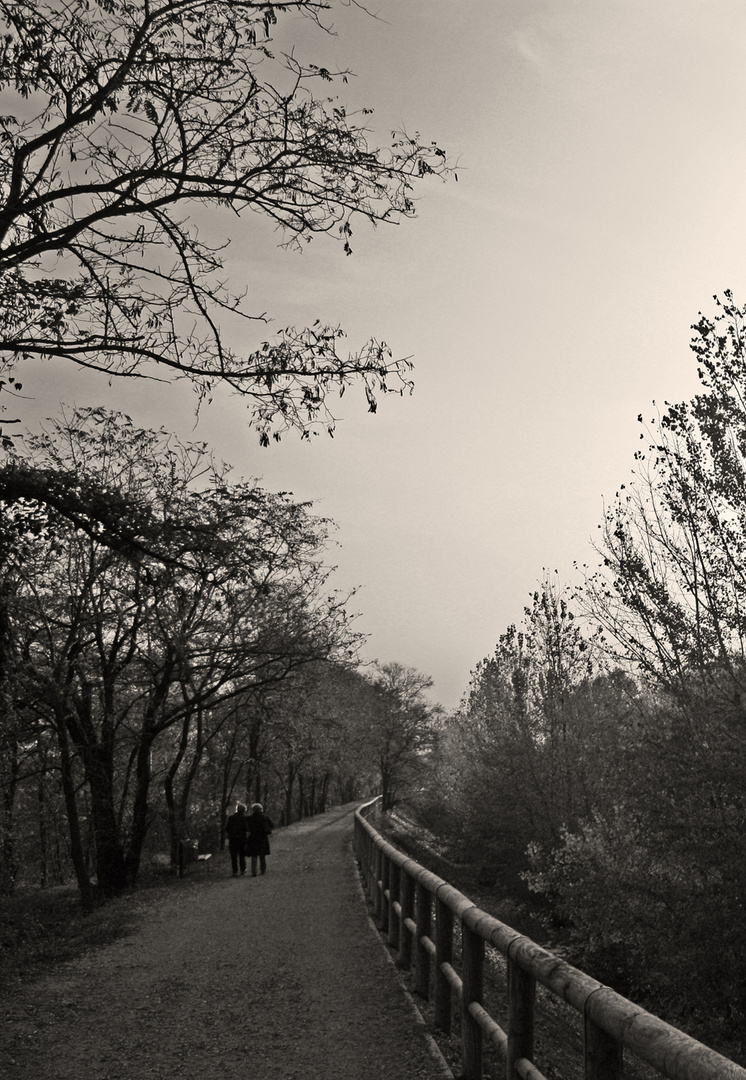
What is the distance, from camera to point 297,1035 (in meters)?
6.76

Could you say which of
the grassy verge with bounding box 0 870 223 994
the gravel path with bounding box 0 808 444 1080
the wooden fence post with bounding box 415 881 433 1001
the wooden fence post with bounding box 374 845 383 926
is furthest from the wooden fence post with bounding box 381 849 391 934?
the grassy verge with bounding box 0 870 223 994

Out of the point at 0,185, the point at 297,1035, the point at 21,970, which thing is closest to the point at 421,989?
the point at 297,1035

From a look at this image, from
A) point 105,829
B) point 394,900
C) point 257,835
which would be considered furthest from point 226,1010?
point 105,829

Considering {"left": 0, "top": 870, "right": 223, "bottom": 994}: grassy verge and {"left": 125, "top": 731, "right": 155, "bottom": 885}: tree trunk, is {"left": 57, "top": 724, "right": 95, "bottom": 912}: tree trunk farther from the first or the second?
{"left": 125, "top": 731, "right": 155, "bottom": 885}: tree trunk

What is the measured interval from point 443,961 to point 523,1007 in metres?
2.45

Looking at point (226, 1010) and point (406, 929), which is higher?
point (406, 929)

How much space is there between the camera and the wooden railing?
2670 mm

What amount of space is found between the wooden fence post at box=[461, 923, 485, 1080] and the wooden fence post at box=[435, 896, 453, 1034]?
928 mm

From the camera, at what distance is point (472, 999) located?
5633mm

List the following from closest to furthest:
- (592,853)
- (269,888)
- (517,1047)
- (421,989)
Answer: (517,1047) → (421,989) → (592,853) → (269,888)

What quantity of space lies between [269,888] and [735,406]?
11942mm

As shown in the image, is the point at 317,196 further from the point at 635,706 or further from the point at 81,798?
the point at 81,798

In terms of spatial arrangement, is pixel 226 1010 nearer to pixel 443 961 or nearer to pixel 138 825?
pixel 443 961

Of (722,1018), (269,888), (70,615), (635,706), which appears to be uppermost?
(70,615)
